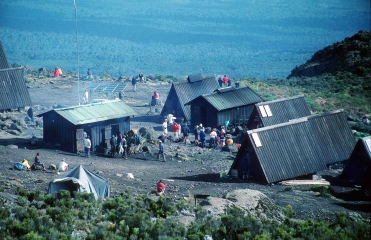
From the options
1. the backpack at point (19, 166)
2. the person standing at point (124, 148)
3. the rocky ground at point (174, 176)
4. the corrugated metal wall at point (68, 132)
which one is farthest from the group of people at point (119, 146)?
the backpack at point (19, 166)

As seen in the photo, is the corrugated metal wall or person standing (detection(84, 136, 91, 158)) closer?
person standing (detection(84, 136, 91, 158))

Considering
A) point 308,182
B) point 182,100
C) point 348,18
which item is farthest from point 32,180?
point 348,18

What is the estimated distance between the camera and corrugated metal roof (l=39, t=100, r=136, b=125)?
115 feet

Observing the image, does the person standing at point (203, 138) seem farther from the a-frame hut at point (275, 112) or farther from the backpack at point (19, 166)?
the backpack at point (19, 166)

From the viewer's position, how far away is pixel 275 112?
3922 cm

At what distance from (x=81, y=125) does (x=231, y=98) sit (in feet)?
43.9

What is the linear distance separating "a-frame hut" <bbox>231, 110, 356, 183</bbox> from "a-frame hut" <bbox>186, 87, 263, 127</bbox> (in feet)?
32.4

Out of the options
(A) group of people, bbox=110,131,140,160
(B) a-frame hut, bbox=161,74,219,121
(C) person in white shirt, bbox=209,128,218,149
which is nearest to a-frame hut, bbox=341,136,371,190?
(C) person in white shirt, bbox=209,128,218,149

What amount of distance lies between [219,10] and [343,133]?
11661 cm

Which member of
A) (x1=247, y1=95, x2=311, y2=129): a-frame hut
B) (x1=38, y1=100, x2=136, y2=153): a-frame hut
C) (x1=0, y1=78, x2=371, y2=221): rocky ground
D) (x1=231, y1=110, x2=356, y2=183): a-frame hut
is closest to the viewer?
(x1=0, y1=78, x2=371, y2=221): rocky ground

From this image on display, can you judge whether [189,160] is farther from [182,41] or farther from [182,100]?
[182,41]

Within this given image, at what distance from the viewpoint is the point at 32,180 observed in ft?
92.5

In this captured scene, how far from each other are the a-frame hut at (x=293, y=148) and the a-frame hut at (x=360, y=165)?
1748mm

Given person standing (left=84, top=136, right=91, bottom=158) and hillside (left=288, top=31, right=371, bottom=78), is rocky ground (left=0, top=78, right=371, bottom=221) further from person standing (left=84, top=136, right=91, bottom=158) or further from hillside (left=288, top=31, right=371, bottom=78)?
hillside (left=288, top=31, right=371, bottom=78)
